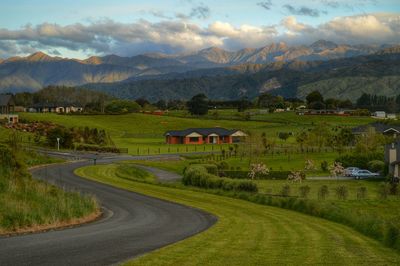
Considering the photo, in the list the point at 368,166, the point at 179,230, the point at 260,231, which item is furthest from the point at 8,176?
the point at 368,166

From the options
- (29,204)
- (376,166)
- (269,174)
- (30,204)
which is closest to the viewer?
(29,204)

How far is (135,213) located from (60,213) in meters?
6.22

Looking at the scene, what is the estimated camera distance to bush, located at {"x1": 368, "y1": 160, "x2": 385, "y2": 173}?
265 ft

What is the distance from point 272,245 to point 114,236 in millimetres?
6091

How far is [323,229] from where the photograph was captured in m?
25.0

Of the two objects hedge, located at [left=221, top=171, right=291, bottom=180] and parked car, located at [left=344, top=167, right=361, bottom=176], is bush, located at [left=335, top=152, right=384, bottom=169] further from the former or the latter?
hedge, located at [left=221, top=171, right=291, bottom=180]

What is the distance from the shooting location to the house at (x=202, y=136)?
14000cm

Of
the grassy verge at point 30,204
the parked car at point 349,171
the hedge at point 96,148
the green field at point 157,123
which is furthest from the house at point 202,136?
the grassy verge at point 30,204

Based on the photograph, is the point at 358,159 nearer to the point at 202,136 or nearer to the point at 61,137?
the point at 61,137

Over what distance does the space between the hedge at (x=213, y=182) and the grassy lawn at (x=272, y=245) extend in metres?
13.5

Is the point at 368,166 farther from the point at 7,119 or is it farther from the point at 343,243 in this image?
the point at 7,119

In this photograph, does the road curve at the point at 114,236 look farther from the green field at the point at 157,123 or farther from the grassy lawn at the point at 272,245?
the green field at the point at 157,123

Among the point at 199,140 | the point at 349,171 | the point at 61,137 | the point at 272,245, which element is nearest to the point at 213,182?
the point at 272,245

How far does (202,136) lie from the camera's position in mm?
141750
